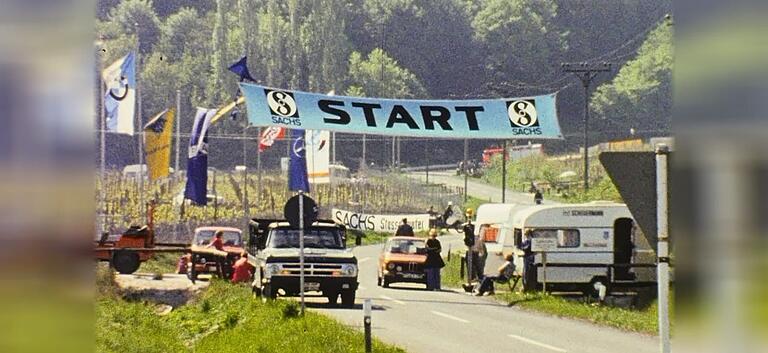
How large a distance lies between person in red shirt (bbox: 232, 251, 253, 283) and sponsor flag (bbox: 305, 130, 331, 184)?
7.82ft

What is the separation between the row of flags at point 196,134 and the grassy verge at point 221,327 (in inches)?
45.8

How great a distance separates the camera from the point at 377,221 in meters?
7.86

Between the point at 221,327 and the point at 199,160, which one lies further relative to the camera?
the point at 221,327

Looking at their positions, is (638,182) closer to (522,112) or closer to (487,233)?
(522,112)

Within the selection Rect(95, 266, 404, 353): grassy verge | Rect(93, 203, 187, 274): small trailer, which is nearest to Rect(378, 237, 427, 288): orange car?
Rect(95, 266, 404, 353): grassy verge

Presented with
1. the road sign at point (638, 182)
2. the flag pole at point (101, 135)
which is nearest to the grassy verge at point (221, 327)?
the flag pole at point (101, 135)

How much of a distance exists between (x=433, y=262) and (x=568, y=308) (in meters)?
1.33

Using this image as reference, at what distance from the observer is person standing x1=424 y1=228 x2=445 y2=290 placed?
817cm

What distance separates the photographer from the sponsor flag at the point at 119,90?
6.98m

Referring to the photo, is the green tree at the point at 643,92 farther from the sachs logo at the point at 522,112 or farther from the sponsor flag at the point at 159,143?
the sponsor flag at the point at 159,143

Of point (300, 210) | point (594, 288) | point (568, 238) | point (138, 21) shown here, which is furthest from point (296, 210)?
point (568, 238)

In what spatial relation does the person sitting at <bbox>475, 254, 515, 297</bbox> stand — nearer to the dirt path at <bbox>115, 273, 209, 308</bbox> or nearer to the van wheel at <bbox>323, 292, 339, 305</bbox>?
the van wheel at <bbox>323, 292, 339, 305</bbox>

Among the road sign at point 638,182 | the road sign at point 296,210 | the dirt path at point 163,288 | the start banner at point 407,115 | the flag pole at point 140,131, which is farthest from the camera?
the dirt path at point 163,288
